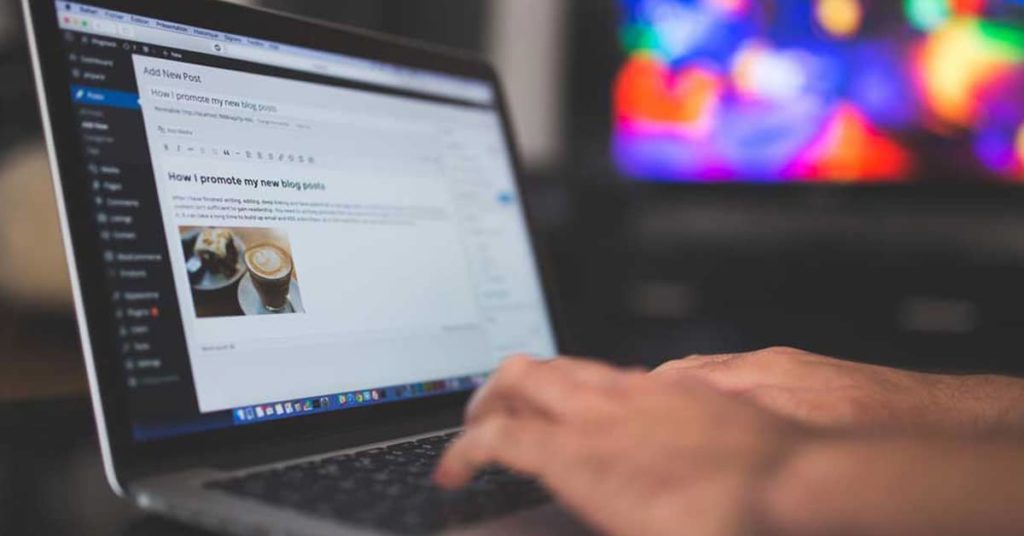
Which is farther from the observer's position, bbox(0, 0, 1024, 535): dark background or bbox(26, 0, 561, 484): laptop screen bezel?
bbox(0, 0, 1024, 535): dark background

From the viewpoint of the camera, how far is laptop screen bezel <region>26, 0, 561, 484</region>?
56 centimetres

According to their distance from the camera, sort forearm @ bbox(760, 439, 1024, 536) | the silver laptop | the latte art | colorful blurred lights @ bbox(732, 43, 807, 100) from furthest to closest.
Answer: colorful blurred lights @ bbox(732, 43, 807, 100) < the latte art < the silver laptop < forearm @ bbox(760, 439, 1024, 536)

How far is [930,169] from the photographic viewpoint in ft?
6.35

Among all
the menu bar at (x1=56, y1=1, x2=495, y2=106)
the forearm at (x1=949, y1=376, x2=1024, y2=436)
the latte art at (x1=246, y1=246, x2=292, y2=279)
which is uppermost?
the menu bar at (x1=56, y1=1, x2=495, y2=106)

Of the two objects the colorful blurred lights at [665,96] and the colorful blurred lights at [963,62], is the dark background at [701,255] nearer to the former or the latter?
the colorful blurred lights at [665,96]

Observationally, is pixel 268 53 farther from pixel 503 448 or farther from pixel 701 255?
pixel 701 255

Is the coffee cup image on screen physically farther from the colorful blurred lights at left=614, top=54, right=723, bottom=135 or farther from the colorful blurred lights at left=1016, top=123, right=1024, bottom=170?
the colorful blurred lights at left=1016, top=123, right=1024, bottom=170

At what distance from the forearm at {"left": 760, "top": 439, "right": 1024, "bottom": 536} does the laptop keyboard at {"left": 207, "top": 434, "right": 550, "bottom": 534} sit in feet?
0.51

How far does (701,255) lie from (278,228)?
5.03 ft

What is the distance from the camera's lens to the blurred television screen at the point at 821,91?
187cm

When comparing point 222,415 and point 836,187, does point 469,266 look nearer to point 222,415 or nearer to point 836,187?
point 222,415

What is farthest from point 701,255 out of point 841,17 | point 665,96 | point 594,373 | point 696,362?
point 594,373

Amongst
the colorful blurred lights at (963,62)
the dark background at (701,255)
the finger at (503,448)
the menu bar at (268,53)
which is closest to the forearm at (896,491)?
the finger at (503,448)

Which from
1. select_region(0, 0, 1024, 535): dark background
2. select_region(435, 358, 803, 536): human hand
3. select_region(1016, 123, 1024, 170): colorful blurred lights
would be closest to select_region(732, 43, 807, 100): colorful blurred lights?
select_region(0, 0, 1024, 535): dark background
